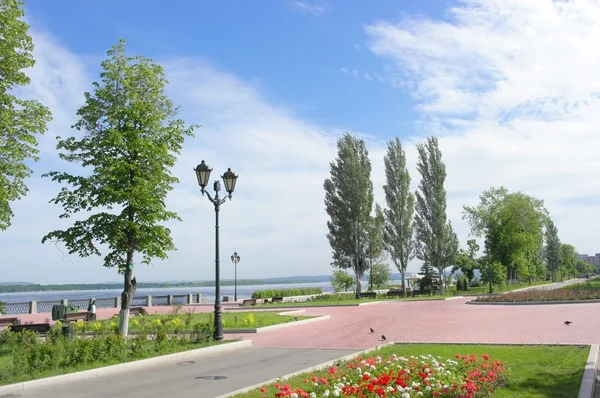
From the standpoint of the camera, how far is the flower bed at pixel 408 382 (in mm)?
6977

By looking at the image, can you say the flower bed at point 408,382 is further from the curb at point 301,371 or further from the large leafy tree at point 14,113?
the large leafy tree at point 14,113

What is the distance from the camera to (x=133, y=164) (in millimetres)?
15758

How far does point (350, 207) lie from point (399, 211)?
4583 mm

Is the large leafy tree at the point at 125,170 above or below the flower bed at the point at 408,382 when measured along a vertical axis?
above

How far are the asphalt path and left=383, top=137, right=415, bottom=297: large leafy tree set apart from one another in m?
33.6

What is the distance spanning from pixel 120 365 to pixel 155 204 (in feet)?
19.8

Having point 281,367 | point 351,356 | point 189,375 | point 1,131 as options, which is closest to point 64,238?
point 1,131

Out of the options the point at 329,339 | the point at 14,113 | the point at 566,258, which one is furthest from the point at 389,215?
the point at 566,258

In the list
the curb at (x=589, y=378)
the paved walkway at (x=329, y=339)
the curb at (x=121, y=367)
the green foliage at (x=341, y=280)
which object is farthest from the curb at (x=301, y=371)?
the green foliage at (x=341, y=280)

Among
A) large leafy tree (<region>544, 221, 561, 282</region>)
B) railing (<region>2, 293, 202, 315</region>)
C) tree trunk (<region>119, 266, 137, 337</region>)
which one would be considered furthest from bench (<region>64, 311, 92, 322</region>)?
large leafy tree (<region>544, 221, 561, 282</region>)

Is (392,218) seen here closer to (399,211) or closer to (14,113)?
(399,211)

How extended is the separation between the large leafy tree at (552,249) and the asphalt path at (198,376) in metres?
97.5

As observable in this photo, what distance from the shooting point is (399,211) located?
46.0 m

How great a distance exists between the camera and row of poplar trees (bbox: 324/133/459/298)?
149 feet
